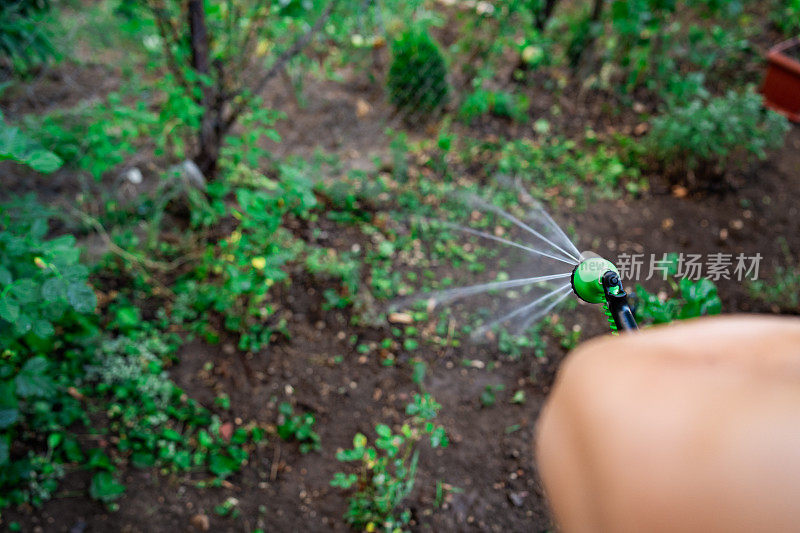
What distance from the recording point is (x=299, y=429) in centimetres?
241

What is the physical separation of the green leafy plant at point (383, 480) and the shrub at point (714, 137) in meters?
2.62

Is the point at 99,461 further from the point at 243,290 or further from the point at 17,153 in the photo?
the point at 17,153

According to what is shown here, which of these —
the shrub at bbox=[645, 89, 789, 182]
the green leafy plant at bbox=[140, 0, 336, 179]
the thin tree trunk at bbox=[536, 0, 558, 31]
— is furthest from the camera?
the thin tree trunk at bbox=[536, 0, 558, 31]

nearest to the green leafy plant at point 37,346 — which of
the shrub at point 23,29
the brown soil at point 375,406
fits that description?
the brown soil at point 375,406

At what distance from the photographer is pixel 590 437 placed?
57cm

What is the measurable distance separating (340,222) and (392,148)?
82 cm

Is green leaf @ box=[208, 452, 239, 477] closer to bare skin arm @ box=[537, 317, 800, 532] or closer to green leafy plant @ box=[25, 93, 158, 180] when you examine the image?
green leafy plant @ box=[25, 93, 158, 180]

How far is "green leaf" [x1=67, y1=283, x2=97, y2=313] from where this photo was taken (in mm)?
1601

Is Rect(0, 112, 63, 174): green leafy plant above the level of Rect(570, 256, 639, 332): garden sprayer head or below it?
below

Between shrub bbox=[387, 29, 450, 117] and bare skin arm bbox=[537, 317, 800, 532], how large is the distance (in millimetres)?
3704

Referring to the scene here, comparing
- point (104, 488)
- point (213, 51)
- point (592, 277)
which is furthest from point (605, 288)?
point (213, 51)

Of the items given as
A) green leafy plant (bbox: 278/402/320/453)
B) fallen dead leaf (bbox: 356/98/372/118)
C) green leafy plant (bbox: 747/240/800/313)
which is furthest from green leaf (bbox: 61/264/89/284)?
green leafy plant (bbox: 747/240/800/313)

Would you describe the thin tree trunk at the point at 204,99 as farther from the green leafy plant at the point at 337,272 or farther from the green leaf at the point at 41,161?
Result: the green leaf at the point at 41,161

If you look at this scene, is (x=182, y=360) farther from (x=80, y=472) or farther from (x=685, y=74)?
(x=685, y=74)
